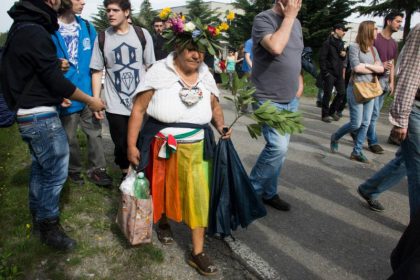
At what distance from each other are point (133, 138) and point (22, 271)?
128 centimetres

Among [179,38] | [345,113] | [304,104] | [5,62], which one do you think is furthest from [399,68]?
[304,104]

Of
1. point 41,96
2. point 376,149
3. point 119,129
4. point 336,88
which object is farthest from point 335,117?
point 41,96

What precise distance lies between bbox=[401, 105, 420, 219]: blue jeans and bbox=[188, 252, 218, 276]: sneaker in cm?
155

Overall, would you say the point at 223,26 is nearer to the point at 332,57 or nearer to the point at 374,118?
the point at 374,118

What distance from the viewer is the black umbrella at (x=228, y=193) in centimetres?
271

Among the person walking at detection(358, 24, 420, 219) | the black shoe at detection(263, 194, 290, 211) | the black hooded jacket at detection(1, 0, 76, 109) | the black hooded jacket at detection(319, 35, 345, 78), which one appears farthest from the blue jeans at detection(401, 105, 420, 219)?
the black hooded jacket at detection(319, 35, 345, 78)

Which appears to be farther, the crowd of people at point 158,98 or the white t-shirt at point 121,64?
the white t-shirt at point 121,64

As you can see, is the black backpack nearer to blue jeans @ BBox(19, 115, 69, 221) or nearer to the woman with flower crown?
blue jeans @ BBox(19, 115, 69, 221)

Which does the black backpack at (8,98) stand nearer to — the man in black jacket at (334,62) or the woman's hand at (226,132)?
the woman's hand at (226,132)

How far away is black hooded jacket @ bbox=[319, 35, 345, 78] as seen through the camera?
326 inches

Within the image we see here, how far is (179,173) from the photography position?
2.75 m

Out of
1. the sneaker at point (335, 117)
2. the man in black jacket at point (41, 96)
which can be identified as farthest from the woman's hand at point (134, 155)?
the sneaker at point (335, 117)

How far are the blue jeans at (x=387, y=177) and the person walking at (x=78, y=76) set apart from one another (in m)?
2.90

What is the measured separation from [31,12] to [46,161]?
108 cm
